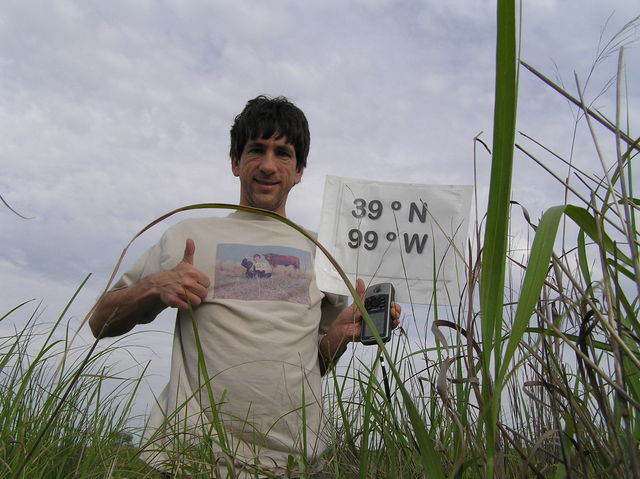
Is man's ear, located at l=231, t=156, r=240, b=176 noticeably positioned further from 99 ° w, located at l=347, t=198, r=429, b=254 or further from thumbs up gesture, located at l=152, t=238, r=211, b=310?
thumbs up gesture, located at l=152, t=238, r=211, b=310

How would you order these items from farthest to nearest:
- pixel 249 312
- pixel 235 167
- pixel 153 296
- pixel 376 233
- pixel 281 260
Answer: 1. pixel 235 167
2. pixel 376 233
3. pixel 281 260
4. pixel 249 312
5. pixel 153 296

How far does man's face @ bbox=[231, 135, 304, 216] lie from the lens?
5.57 feet

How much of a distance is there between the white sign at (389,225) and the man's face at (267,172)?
125 mm

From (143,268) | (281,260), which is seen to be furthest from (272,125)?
(143,268)

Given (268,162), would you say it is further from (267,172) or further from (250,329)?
(250,329)

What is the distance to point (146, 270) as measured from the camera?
5.43ft

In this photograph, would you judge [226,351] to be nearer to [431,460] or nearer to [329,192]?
[329,192]

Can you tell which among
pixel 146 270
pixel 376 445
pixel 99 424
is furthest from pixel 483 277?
pixel 146 270

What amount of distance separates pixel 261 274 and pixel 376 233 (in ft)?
1.19

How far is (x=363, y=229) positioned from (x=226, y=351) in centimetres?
53

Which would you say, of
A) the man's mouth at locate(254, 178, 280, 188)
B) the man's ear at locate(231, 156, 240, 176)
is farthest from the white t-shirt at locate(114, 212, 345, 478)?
the man's ear at locate(231, 156, 240, 176)

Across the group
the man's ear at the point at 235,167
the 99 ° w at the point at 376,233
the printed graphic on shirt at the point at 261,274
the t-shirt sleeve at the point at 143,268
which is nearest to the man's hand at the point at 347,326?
the printed graphic on shirt at the point at 261,274

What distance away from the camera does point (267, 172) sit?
66.5 inches

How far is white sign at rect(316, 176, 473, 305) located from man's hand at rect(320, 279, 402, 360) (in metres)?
0.16
